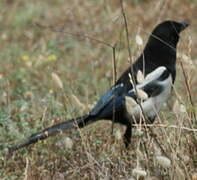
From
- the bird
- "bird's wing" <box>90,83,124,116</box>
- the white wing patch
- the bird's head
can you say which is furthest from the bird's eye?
"bird's wing" <box>90,83,124,116</box>

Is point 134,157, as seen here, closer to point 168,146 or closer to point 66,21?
point 168,146

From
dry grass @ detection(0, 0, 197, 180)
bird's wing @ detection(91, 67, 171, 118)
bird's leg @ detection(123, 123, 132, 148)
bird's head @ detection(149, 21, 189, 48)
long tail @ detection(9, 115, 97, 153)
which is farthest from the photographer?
bird's head @ detection(149, 21, 189, 48)

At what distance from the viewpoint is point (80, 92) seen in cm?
523

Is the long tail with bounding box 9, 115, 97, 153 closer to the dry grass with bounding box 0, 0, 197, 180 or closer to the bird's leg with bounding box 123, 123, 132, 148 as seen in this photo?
the dry grass with bounding box 0, 0, 197, 180

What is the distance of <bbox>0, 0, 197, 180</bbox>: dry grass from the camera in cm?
291

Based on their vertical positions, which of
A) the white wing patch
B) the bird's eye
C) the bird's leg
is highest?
the bird's eye

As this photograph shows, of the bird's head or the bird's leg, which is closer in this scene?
the bird's leg

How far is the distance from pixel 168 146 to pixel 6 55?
345 centimetres

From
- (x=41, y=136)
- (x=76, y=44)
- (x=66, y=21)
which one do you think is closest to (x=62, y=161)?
(x=41, y=136)

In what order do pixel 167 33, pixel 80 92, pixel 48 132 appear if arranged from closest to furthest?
pixel 48 132 → pixel 167 33 → pixel 80 92

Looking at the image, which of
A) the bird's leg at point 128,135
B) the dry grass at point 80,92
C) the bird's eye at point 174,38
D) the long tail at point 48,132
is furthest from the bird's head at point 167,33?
the long tail at point 48,132

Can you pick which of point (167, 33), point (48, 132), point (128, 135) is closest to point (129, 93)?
point (128, 135)

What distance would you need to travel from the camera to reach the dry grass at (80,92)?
291 centimetres

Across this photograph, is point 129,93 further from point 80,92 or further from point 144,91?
point 80,92
